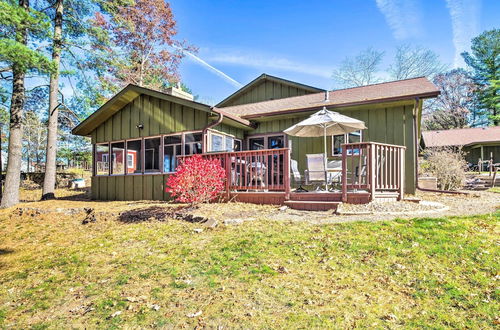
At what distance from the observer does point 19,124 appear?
966cm

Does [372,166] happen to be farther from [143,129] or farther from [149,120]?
[143,129]

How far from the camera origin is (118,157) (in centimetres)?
1061

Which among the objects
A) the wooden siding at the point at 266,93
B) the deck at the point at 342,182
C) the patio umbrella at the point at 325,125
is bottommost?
the deck at the point at 342,182

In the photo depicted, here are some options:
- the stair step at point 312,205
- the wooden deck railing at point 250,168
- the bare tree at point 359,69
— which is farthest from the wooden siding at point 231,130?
the bare tree at point 359,69

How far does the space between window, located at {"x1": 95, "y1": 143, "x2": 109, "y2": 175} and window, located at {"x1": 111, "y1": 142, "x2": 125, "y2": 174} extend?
0.40 m

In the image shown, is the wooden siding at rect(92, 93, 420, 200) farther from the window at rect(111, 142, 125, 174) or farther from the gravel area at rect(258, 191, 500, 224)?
the gravel area at rect(258, 191, 500, 224)

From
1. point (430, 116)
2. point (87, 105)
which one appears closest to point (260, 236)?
point (87, 105)

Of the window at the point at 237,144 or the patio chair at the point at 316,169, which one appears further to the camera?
the window at the point at 237,144

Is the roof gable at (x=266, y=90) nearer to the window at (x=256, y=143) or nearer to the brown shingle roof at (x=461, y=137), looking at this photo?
the window at (x=256, y=143)

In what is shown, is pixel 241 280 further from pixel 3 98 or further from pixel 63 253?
pixel 3 98

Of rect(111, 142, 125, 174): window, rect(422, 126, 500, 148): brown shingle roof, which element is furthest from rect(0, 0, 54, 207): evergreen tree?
rect(422, 126, 500, 148): brown shingle roof

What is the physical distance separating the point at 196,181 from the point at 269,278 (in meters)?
3.77

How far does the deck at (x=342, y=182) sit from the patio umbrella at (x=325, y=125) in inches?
30.3

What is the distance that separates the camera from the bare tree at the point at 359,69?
24.0 meters
